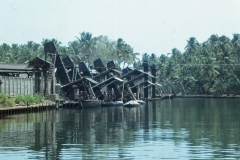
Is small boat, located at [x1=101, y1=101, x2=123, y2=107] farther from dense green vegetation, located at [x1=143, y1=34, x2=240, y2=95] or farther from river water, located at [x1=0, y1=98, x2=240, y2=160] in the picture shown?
dense green vegetation, located at [x1=143, y1=34, x2=240, y2=95]

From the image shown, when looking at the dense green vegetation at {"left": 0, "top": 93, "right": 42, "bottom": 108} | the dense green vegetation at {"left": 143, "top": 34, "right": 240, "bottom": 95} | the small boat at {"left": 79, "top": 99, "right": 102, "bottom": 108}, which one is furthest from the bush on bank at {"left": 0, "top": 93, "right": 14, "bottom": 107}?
the dense green vegetation at {"left": 143, "top": 34, "right": 240, "bottom": 95}

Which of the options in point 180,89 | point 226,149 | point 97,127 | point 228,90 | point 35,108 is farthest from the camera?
point 180,89

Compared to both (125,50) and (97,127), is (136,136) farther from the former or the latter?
(125,50)

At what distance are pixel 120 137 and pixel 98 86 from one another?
61.0 m

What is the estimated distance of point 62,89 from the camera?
9712 centimetres

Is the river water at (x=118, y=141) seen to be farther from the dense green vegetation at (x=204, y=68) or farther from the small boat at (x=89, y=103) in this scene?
the dense green vegetation at (x=204, y=68)

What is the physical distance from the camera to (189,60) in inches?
7067

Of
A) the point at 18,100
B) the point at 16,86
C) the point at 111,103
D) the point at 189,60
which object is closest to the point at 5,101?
the point at 18,100

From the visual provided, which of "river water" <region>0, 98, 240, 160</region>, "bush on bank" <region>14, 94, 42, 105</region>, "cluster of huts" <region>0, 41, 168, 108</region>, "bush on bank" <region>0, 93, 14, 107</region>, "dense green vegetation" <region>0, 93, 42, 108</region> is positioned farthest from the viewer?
"cluster of huts" <region>0, 41, 168, 108</region>

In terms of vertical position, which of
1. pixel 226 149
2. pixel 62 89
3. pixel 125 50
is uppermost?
pixel 125 50

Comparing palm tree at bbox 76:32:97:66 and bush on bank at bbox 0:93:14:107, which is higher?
palm tree at bbox 76:32:97:66

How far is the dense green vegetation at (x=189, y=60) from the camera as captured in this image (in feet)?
493

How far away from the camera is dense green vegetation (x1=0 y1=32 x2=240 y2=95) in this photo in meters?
150

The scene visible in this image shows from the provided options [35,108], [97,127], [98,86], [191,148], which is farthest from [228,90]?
[191,148]
